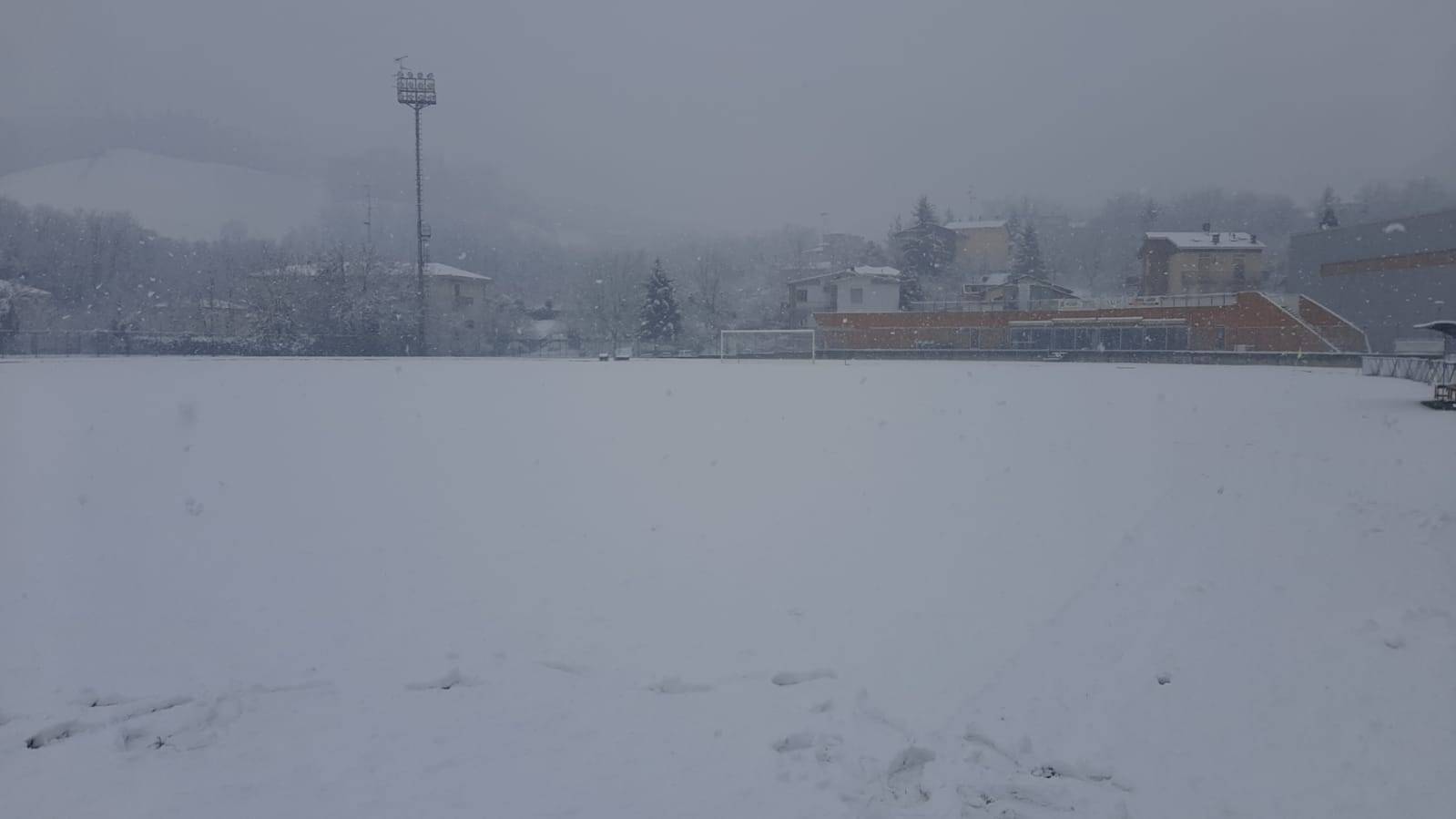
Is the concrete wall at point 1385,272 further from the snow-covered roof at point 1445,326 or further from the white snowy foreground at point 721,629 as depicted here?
the white snowy foreground at point 721,629

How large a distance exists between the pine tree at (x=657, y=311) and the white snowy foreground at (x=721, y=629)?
5037cm

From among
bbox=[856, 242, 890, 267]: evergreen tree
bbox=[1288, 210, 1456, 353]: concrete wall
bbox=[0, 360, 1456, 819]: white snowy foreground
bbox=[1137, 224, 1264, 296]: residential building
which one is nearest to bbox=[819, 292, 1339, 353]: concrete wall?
bbox=[1288, 210, 1456, 353]: concrete wall

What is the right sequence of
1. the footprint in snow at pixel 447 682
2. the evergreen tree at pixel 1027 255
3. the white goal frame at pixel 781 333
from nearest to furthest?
the footprint in snow at pixel 447 682 < the white goal frame at pixel 781 333 < the evergreen tree at pixel 1027 255

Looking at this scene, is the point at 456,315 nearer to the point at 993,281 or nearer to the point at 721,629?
the point at 993,281

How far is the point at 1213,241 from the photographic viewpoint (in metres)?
71.5

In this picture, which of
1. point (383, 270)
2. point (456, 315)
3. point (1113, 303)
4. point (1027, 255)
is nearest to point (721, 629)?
point (1113, 303)

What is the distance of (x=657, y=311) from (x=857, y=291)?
631 inches

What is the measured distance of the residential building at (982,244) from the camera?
3829 inches

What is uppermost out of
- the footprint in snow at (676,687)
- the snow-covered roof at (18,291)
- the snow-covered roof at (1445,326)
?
the snow-covered roof at (18,291)

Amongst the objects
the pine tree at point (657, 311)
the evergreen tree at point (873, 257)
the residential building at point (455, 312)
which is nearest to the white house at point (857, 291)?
the pine tree at point (657, 311)

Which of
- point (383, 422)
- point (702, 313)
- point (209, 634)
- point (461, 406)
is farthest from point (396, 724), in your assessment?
point (702, 313)

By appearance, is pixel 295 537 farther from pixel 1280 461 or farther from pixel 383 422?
pixel 1280 461

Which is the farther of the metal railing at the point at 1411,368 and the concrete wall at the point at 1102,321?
the concrete wall at the point at 1102,321

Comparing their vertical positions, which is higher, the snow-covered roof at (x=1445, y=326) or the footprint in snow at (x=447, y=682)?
the snow-covered roof at (x=1445, y=326)
